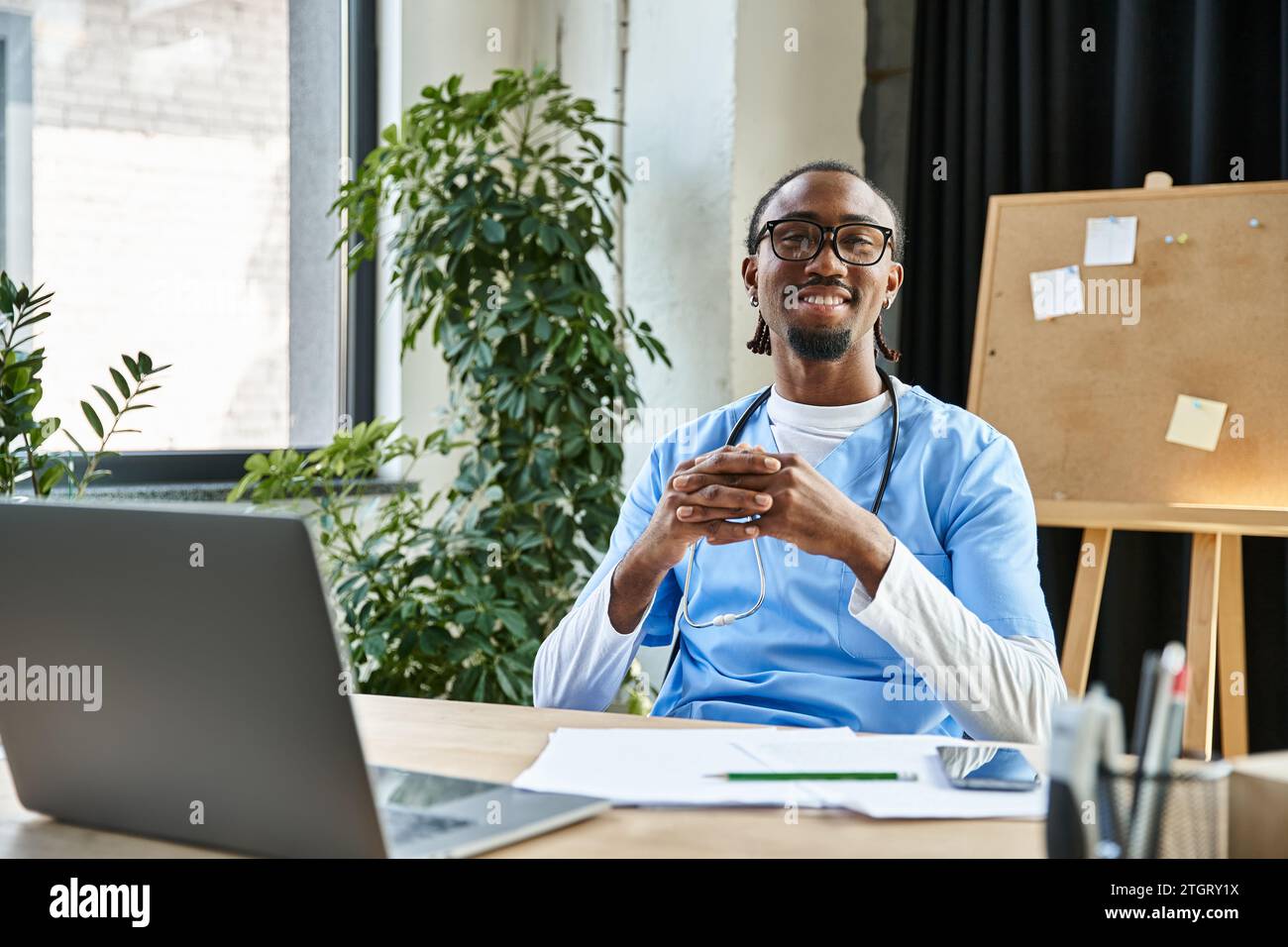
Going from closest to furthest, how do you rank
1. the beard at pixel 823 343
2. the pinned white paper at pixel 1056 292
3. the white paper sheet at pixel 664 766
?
the white paper sheet at pixel 664 766, the beard at pixel 823 343, the pinned white paper at pixel 1056 292

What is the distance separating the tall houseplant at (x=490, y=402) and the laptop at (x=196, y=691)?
1698mm

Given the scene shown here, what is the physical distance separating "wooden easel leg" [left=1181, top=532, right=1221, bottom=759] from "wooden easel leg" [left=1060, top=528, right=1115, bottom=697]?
18 centimetres

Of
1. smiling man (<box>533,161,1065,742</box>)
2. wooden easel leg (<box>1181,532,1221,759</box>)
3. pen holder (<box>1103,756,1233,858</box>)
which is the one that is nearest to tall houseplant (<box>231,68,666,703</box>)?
smiling man (<box>533,161,1065,742</box>)

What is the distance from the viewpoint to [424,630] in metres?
2.59

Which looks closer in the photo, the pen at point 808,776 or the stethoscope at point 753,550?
the pen at point 808,776

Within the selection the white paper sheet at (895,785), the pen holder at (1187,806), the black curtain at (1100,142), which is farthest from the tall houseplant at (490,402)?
the pen holder at (1187,806)

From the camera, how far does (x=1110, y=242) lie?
8.39 ft

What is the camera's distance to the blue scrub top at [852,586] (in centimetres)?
148

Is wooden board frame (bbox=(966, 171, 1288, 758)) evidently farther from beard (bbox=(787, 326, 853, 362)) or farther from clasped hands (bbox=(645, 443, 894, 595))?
clasped hands (bbox=(645, 443, 894, 595))

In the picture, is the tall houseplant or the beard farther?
the tall houseplant

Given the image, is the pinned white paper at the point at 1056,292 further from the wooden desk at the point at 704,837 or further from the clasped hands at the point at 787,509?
the wooden desk at the point at 704,837

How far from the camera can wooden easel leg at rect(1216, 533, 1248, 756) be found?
2.44 meters
